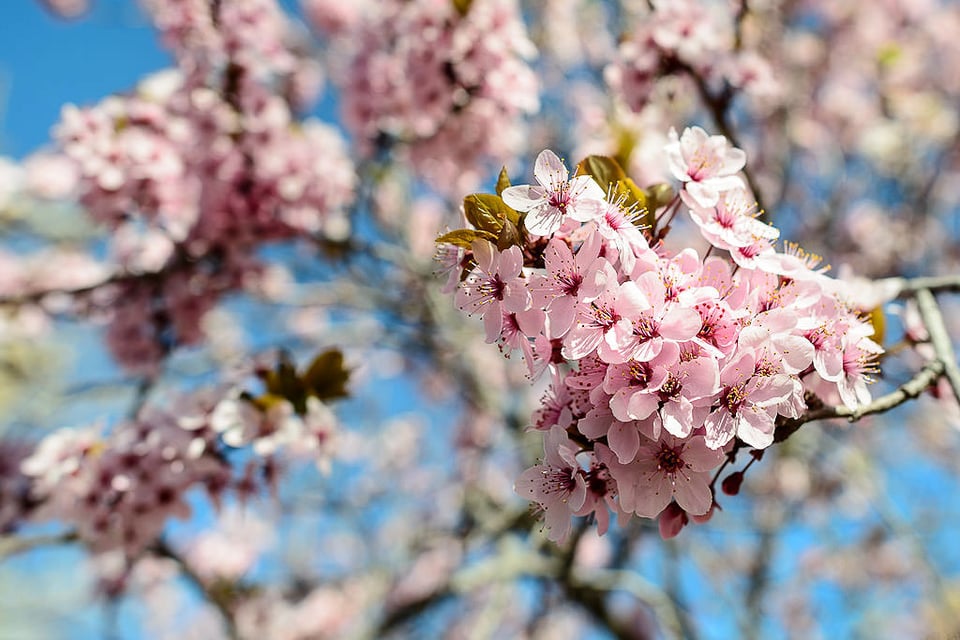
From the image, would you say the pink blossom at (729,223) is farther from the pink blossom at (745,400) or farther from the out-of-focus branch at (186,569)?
the out-of-focus branch at (186,569)

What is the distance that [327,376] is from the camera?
2.12m

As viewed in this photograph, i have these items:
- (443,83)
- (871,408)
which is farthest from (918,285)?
(443,83)

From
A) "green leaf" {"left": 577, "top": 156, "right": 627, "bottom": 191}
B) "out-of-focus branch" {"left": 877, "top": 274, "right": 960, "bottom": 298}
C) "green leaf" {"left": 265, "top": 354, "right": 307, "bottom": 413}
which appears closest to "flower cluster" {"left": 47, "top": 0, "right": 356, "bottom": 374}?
"green leaf" {"left": 265, "top": 354, "right": 307, "bottom": 413}

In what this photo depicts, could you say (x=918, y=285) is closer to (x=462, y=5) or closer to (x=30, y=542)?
(x=462, y=5)

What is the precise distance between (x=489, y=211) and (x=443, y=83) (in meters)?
1.69

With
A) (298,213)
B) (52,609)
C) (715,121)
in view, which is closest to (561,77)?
(298,213)

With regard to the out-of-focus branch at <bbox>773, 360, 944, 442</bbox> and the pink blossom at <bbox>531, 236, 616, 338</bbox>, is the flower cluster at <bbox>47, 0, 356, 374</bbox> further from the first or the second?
the out-of-focus branch at <bbox>773, 360, 944, 442</bbox>

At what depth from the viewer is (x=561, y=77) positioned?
19.5 feet

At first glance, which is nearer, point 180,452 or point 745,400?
point 745,400

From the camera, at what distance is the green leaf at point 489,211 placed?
1191mm

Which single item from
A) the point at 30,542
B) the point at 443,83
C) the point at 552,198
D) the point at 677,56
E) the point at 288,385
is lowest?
the point at 30,542

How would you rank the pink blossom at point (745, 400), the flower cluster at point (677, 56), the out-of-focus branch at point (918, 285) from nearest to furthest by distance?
the pink blossom at point (745, 400)
the out-of-focus branch at point (918, 285)
the flower cluster at point (677, 56)

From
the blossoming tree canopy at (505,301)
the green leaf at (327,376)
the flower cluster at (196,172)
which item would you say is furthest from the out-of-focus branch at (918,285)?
the flower cluster at (196,172)

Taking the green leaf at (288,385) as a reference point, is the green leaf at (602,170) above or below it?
above
